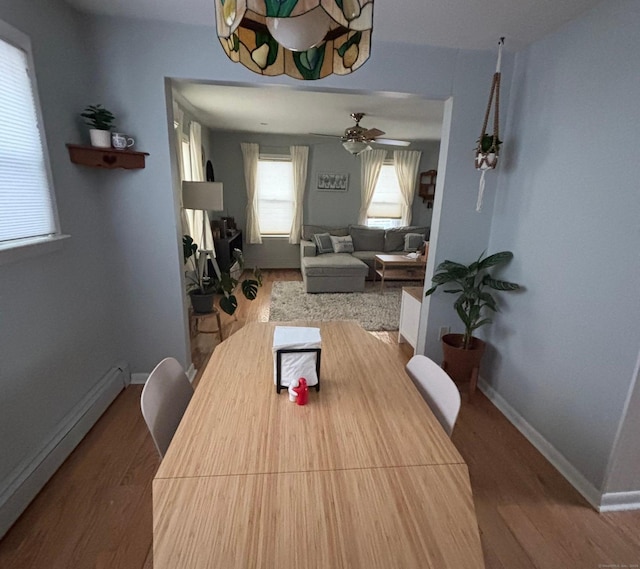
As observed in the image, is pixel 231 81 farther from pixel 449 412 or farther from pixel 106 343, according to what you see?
pixel 449 412

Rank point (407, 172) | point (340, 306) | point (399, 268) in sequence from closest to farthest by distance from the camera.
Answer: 1. point (340, 306)
2. point (399, 268)
3. point (407, 172)

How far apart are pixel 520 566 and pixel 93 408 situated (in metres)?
2.33

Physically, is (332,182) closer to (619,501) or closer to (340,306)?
(340,306)

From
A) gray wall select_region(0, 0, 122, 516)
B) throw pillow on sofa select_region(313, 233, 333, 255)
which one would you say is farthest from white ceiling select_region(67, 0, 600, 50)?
throw pillow on sofa select_region(313, 233, 333, 255)

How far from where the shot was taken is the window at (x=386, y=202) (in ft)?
20.5

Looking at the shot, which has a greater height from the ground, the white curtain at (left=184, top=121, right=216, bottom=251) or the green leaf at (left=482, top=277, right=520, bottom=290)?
the white curtain at (left=184, top=121, right=216, bottom=251)

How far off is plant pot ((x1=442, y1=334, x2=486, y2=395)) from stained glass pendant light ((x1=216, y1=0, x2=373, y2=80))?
200 centimetres

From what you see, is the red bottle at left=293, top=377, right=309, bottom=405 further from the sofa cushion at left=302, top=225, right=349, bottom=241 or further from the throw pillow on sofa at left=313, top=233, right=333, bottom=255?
the sofa cushion at left=302, top=225, right=349, bottom=241

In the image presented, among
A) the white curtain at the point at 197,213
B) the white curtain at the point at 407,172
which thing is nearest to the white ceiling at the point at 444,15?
the white curtain at the point at 197,213

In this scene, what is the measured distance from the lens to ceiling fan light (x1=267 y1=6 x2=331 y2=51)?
0.78 meters

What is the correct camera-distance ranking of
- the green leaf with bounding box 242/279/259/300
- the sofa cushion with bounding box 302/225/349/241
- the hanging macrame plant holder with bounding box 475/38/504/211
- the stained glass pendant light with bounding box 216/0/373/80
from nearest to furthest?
the stained glass pendant light with bounding box 216/0/373/80 → the hanging macrame plant holder with bounding box 475/38/504/211 → the green leaf with bounding box 242/279/259/300 → the sofa cushion with bounding box 302/225/349/241

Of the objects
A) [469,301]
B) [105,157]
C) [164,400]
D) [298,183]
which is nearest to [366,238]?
[298,183]

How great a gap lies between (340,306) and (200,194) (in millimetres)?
2187

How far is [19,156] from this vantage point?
1.46m
